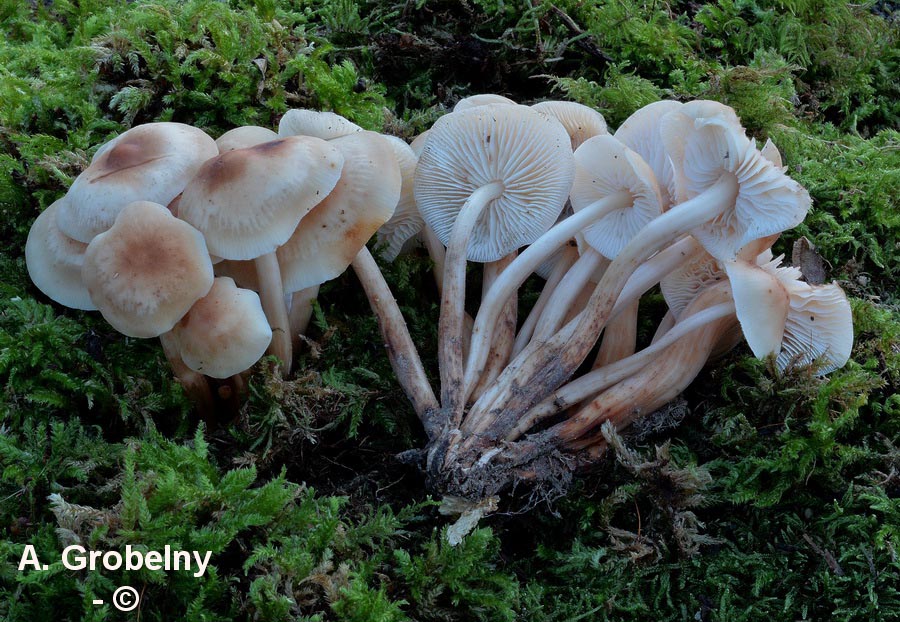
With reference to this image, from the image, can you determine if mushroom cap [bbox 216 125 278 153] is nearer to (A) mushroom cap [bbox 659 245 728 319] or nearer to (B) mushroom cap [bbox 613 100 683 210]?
(B) mushroom cap [bbox 613 100 683 210]

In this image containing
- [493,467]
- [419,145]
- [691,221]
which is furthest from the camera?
[419,145]

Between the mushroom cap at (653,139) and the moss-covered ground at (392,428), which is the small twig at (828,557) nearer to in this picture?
the moss-covered ground at (392,428)

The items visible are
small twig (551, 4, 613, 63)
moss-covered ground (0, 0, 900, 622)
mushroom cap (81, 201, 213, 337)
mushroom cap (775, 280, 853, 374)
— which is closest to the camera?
moss-covered ground (0, 0, 900, 622)

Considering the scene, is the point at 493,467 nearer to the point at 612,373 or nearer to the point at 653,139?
the point at 612,373

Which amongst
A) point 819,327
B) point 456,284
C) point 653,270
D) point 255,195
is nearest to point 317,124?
point 255,195

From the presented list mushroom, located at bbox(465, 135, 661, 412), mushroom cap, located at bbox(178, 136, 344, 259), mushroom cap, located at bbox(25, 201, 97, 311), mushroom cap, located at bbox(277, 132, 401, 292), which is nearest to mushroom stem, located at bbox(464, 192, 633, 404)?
mushroom, located at bbox(465, 135, 661, 412)
